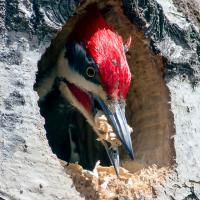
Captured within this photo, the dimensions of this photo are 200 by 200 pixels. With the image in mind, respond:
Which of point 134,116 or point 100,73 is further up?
point 100,73

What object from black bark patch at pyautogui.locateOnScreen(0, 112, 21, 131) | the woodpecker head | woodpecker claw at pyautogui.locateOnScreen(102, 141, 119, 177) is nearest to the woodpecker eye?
the woodpecker head

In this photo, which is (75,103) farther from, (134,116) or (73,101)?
(134,116)

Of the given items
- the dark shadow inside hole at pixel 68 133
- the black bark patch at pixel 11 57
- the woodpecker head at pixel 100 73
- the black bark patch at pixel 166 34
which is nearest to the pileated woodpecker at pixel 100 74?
the woodpecker head at pixel 100 73

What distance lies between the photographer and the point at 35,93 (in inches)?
143

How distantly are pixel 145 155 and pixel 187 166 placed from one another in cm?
27

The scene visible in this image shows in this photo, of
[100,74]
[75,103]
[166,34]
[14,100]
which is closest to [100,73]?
[100,74]

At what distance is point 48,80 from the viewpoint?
466 centimetres

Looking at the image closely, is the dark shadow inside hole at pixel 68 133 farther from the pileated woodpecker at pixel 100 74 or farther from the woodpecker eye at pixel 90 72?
the woodpecker eye at pixel 90 72

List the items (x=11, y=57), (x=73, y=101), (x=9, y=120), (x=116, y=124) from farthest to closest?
(x=73, y=101) < (x=116, y=124) < (x=11, y=57) < (x=9, y=120)

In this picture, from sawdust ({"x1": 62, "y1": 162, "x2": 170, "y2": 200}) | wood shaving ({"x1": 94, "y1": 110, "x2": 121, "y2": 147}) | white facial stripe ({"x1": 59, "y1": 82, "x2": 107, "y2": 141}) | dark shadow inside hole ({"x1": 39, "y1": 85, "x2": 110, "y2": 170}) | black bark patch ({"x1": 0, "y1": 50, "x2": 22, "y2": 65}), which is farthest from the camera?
dark shadow inside hole ({"x1": 39, "y1": 85, "x2": 110, "y2": 170})

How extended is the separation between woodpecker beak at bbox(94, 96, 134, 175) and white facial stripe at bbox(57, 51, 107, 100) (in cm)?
4

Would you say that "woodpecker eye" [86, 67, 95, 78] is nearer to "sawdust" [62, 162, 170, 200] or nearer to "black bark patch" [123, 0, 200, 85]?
"black bark patch" [123, 0, 200, 85]

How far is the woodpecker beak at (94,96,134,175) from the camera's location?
3.90 meters

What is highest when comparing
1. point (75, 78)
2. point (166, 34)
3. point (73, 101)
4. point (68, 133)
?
point (166, 34)
